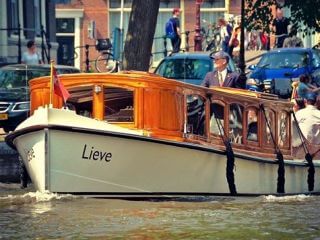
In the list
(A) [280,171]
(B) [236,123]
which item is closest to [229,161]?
(B) [236,123]

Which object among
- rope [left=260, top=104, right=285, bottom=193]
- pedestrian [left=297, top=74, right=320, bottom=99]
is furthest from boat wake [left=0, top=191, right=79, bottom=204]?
pedestrian [left=297, top=74, right=320, bottom=99]

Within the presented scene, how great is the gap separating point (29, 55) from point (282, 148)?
1290 cm

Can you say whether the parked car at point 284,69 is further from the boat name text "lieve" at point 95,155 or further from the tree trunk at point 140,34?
the boat name text "lieve" at point 95,155

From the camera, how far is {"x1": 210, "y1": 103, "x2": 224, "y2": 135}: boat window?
17.4 meters

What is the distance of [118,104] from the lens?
54.6ft

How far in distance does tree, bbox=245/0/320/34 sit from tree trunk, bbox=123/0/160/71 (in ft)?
13.8

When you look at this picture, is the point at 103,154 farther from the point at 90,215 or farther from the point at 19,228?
the point at 19,228

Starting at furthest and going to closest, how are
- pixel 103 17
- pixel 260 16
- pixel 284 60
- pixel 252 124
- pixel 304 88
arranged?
pixel 103 17
pixel 284 60
pixel 260 16
pixel 304 88
pixel 252 124

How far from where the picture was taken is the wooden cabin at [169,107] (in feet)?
54.1

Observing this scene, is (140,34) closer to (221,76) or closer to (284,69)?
(221,76)

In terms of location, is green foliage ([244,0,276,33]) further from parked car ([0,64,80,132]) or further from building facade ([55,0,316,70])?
building facade ([55,0,316,70])

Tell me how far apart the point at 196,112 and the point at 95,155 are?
1848 millimetres

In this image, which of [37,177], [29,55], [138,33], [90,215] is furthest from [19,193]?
[29,55]

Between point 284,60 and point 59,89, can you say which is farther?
point 284,60
